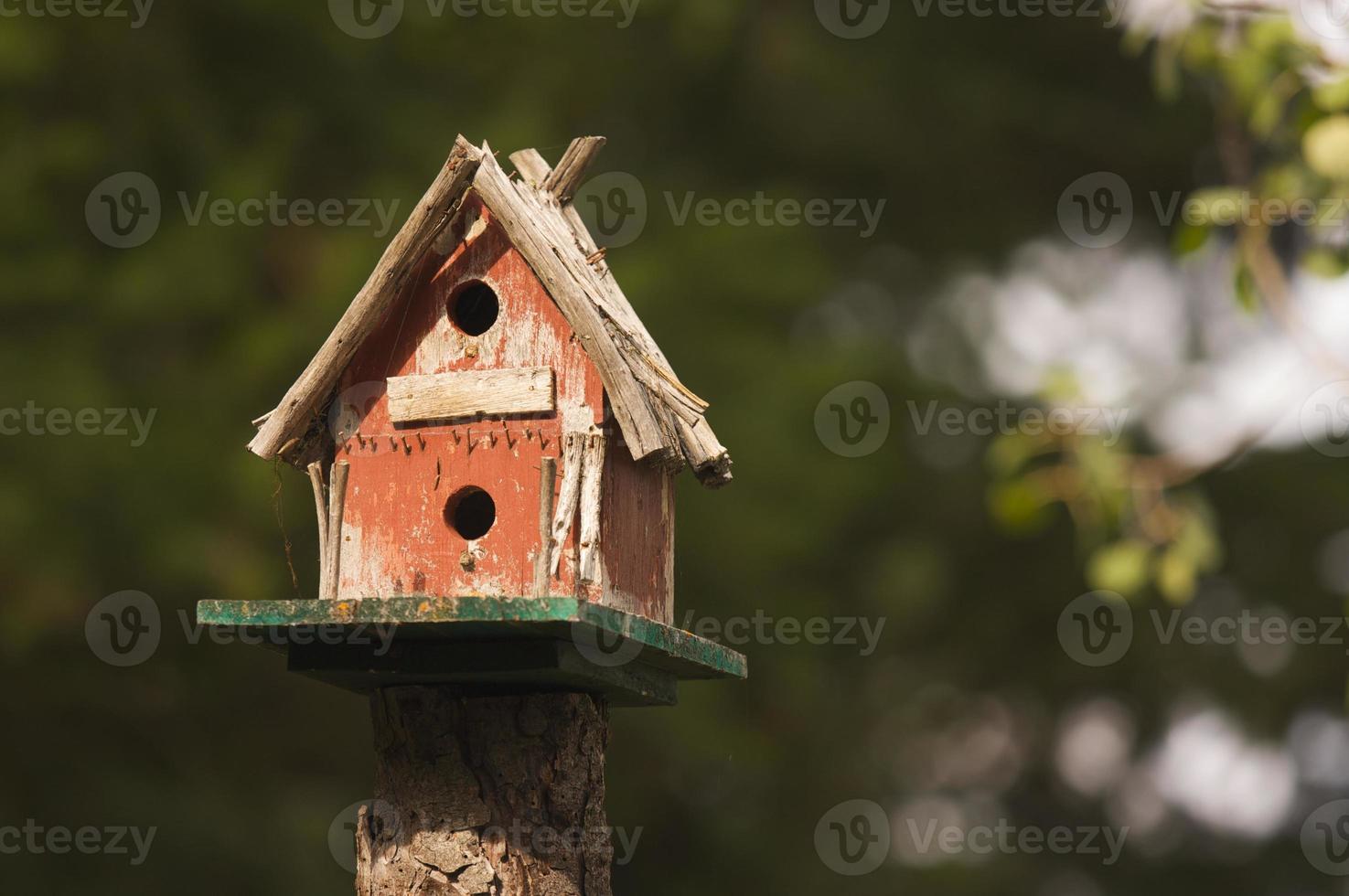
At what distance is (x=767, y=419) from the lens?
980 centimetres

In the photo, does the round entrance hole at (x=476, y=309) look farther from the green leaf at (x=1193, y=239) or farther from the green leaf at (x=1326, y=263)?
the green leaf at (x=1326, y=263)

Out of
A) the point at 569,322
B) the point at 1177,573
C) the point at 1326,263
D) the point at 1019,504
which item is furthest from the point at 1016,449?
the point at 569,322

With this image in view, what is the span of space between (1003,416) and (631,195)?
120 inches

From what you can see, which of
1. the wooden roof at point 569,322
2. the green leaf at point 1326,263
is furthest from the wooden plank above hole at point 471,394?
the green leaf at point 1326,263

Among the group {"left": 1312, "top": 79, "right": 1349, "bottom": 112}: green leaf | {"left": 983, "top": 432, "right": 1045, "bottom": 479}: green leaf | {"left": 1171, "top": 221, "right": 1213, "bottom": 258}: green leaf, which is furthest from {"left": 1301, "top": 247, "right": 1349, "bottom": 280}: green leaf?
{"left": 983, "top": 432, "right": 1045, "bottom": 479}: green leaf

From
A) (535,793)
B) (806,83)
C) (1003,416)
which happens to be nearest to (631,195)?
(806,83)

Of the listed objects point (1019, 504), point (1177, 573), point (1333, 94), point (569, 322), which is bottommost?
point (1177, 573)

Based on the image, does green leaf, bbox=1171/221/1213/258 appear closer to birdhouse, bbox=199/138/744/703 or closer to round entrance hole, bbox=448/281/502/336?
birdhouse, bbox=199/138/744/703

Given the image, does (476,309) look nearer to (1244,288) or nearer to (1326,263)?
(1244,288)

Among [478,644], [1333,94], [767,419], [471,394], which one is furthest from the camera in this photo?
[767,419]

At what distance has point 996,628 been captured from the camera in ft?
40.4

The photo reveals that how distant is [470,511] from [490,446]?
0.34m

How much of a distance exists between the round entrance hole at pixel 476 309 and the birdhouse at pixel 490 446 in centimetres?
1

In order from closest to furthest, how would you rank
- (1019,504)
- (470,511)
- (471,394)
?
(471,394) < (1019,504) < (470,511)
